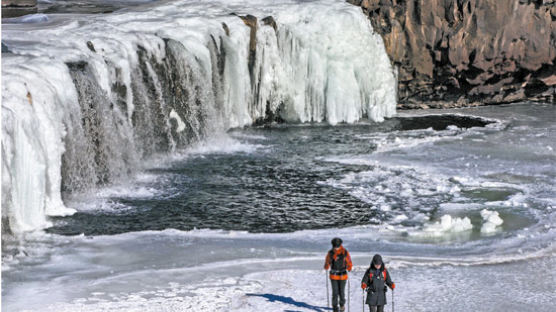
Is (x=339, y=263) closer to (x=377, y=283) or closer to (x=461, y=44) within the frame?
(x=377, y=283)

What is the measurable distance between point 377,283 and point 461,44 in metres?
15.4

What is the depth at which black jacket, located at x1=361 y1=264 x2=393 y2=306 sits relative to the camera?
29.5ft

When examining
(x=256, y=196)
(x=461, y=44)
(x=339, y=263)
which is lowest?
(x=256, y=196)

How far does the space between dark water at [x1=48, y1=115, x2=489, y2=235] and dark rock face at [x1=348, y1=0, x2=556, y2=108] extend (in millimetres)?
4248

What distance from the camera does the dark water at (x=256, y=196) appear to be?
13305mm

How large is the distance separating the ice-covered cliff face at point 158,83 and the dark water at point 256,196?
69cm

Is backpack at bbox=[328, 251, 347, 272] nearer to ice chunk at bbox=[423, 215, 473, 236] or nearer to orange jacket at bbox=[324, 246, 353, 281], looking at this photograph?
orange jacket at bbox=[324, 246, 353, 281]

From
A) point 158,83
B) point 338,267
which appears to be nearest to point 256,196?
point 158,83

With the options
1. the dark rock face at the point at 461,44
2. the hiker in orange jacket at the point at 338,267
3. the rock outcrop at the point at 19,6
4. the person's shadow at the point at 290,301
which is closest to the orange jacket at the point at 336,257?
the hiker in orange jacket at the point at 338,267

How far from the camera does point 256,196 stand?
48.8 ft

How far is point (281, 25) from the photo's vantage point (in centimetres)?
2177

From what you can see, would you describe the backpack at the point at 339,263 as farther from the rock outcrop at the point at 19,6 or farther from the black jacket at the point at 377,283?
the rock outcrop at the point at 19,6

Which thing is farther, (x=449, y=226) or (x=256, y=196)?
(x=256, y=196)

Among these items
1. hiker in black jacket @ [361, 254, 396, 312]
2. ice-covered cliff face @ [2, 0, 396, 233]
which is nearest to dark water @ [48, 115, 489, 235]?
ice-covered cliff face @ [2, 0, 396, 233]
